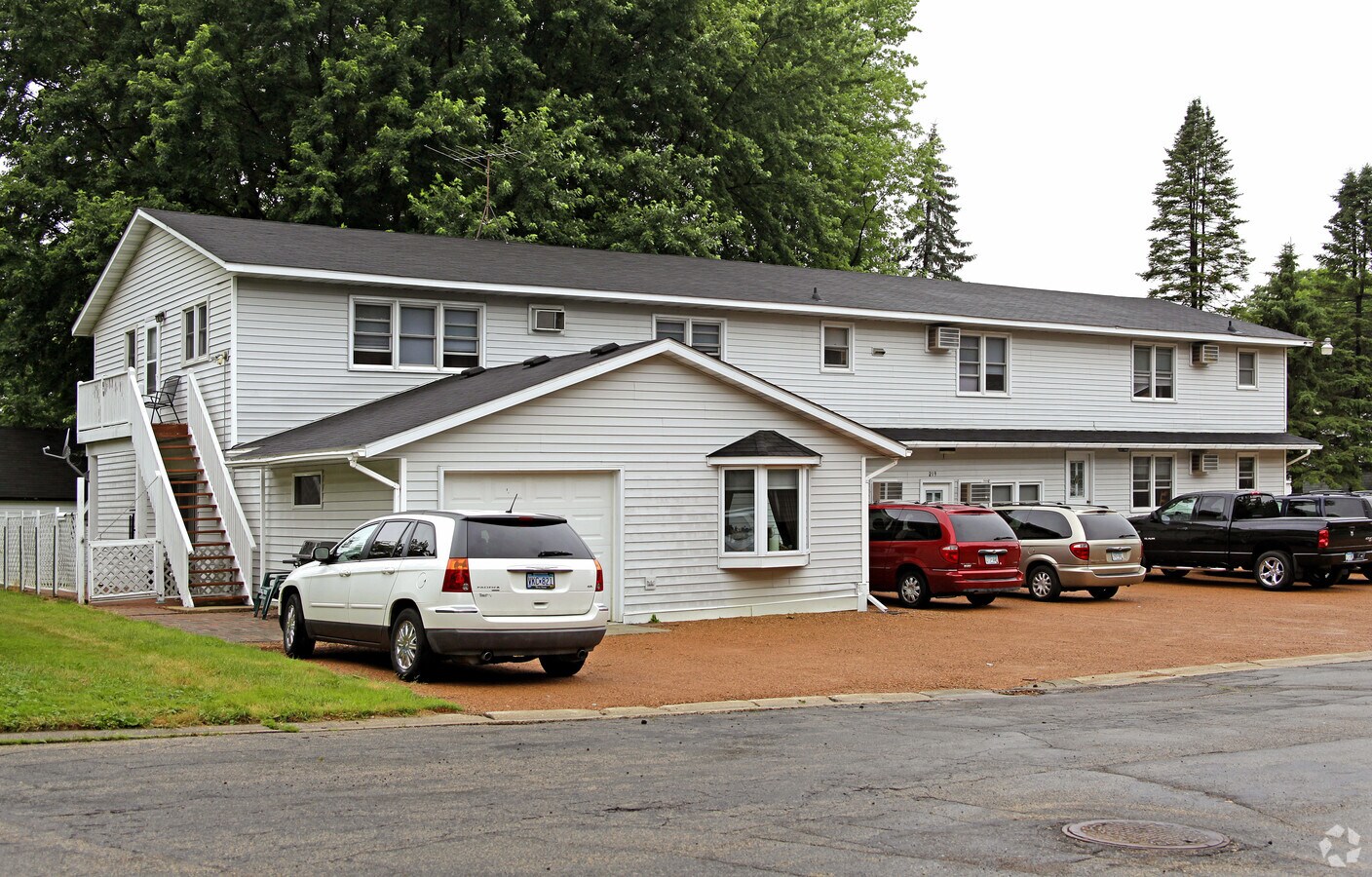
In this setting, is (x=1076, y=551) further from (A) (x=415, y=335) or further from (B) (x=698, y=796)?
(B) (x=698, y=796)

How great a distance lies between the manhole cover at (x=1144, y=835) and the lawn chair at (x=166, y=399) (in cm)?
2061

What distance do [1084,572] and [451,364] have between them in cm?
1164

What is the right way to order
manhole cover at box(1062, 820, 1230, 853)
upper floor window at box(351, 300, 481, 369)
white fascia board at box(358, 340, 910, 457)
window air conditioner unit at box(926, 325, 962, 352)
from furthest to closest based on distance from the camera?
1. window air conditioner unit at box(926, 325, 962, 352)
2. upper floor window at box(351, 300, 481, 369)
3. white fascia board at box(358, 340, 910, 457)
4. manhole cover at box(1062, 820, 1230, 853)

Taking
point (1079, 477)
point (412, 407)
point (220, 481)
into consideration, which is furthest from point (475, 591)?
point (1079, 477)

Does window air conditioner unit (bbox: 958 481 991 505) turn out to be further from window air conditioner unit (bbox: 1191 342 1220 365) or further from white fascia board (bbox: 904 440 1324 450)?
window air conditioner unit (bbox: 1191 342 1220 365)

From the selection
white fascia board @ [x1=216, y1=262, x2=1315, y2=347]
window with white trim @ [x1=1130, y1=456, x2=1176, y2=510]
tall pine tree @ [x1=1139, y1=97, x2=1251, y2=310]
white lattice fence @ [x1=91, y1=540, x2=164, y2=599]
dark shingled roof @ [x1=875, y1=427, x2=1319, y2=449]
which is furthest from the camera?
tall pine tree @ [x1=1139, y1=97, x2=1251, y2=310]

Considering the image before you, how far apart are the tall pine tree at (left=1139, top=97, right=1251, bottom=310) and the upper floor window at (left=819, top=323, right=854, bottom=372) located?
39.8m

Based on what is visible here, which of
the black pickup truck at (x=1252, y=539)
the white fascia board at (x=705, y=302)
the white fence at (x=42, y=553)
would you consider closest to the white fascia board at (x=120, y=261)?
the white fascia board at (x=705, y=302)

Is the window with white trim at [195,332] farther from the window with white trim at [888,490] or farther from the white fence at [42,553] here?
the window with white trim at [888,490]

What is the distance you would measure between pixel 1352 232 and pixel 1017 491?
45348 mm

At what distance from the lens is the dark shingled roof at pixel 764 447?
20750mm

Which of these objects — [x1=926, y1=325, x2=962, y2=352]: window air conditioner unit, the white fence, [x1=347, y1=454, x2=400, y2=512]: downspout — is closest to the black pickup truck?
[x1=926, y1=325, x2=962, y2=352]: window air conditioner unit

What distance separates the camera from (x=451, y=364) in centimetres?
2425

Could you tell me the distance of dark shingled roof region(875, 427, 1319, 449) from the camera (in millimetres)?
29672
